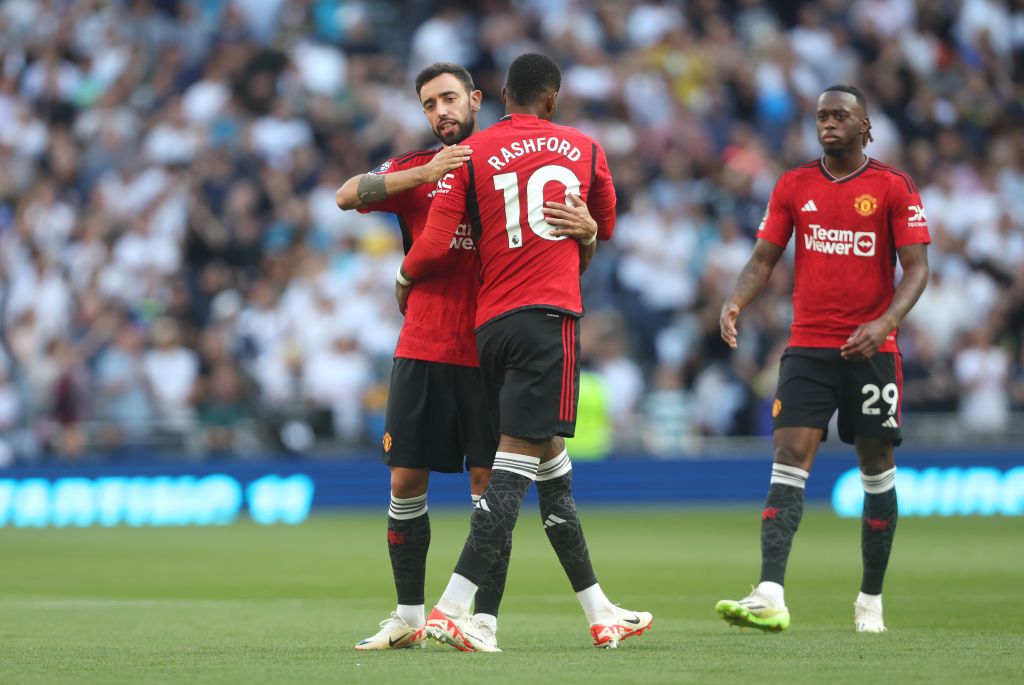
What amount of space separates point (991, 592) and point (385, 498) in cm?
1004

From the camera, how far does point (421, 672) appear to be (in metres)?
6.36

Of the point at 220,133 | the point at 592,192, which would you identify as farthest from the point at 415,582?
the point at 220,133

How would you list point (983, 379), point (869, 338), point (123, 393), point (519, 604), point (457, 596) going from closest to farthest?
point (457, 596), point (869, 338), point (519, 604), point (123, 393), point (983, 379)

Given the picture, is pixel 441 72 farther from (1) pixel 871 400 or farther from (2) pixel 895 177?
(1) pixel 871 400

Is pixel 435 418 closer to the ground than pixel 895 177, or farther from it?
closer to the ground

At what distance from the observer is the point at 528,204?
23.6 ft

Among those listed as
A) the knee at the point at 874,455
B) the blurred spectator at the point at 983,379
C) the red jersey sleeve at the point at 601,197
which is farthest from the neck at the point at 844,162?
the blurred spectator at the point at 983,379

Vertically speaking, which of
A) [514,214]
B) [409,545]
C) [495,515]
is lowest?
[409,545]

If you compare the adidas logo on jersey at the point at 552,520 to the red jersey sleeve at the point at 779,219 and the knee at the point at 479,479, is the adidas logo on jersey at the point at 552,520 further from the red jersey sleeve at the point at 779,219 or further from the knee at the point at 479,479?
the red jersey sleeve at the point at 779,219

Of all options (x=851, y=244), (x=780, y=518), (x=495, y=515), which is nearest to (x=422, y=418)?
(x=495, y=515)

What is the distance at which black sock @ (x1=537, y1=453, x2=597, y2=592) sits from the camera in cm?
742

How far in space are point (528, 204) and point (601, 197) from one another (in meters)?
0.40

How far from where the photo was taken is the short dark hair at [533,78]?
24.0ft

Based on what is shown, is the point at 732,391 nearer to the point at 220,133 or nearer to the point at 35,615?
the point at 220,133
